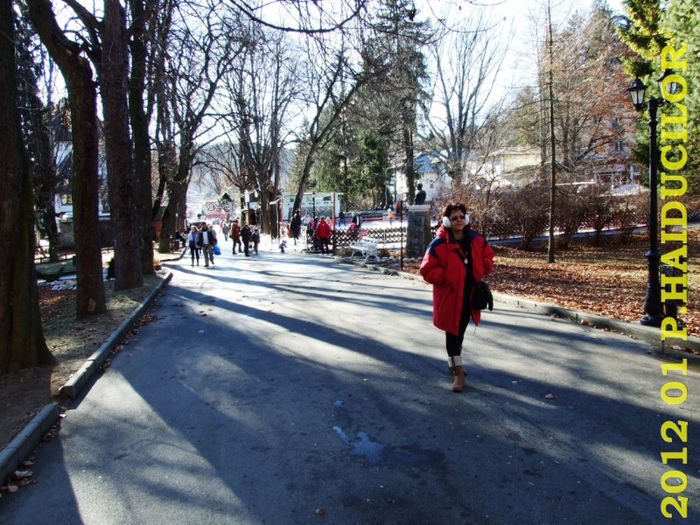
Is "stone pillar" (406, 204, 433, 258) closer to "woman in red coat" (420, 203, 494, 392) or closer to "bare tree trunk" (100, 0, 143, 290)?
"bare tree trunk" (100, 0, 143, 290)

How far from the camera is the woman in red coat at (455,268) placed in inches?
198

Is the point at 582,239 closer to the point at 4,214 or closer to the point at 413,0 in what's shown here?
the point at 413,0

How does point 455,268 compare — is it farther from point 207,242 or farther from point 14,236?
point 207,242

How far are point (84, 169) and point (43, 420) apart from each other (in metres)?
5.91

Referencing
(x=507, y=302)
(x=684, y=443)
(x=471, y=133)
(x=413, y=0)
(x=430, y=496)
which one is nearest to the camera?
(x=430, y=496)

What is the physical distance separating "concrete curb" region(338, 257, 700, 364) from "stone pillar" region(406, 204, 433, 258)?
28.9 feet

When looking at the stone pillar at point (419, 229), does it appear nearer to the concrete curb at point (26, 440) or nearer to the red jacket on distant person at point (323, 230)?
the red jacket on distant person at point (323, 230)

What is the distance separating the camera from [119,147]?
465 inches

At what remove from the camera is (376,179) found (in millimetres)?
60000

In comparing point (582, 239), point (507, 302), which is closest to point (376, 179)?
point (582, 239)

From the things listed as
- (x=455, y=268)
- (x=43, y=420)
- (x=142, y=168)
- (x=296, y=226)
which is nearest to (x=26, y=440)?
(x=43, y=420)

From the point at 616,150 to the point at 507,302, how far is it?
34.4 metres

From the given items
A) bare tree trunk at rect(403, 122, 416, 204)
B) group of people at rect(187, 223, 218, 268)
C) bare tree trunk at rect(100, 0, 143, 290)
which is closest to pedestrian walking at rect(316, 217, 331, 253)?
group of people at rect(187, 223, 218, 268)

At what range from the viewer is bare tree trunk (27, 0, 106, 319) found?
8852 millimetres
